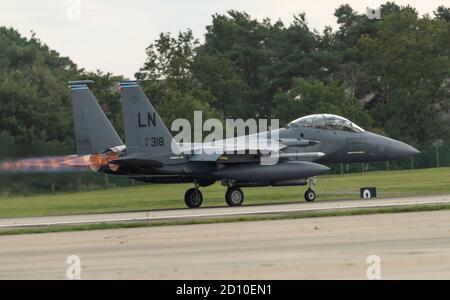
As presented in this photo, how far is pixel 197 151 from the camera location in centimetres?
3450

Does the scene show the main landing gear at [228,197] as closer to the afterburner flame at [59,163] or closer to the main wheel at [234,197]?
the main wheel at [234,197]

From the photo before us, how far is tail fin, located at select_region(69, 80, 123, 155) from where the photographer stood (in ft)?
112

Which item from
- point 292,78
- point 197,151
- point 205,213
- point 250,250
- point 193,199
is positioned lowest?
point 250,250

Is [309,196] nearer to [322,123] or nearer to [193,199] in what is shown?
[322,123]

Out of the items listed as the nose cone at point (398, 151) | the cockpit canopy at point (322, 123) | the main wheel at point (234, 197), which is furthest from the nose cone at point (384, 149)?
the main wheel at point (234, 197)

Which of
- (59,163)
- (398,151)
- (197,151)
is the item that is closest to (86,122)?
(59,163)

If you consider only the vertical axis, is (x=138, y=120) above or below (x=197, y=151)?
above

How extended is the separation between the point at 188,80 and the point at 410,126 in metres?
18.6

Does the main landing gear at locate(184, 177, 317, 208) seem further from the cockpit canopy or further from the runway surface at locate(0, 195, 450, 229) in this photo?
the cockpit canopy

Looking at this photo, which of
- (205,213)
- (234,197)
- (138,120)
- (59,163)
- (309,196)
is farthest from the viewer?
(59,163)

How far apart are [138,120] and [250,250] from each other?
14.9 meters

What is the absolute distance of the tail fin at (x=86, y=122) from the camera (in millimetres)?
34219

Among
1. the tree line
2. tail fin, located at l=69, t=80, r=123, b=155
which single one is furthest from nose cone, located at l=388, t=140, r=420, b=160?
the tree line
